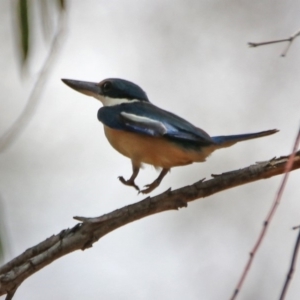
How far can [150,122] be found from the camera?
265 centimetres

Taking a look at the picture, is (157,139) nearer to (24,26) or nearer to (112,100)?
(112,100)

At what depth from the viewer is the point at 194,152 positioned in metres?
2.55

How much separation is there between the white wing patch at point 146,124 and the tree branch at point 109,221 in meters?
0.48

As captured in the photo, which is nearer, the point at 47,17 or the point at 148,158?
the point at 47,17

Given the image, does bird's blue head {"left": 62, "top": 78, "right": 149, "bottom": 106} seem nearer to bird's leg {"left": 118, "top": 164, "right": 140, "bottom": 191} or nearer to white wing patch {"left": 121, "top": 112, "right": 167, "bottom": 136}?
white wing patch {"left": 121, "top": 112, "right": 167, "bottom": 136}

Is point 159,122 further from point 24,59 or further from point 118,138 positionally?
point 24,59

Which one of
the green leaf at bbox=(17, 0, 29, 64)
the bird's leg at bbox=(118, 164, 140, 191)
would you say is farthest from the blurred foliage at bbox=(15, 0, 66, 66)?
the bird's leg at bbox=(118, 164, 140, 191)

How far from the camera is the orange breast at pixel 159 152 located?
254 centimetres

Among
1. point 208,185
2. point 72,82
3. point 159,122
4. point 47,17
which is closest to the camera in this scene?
point 47,17

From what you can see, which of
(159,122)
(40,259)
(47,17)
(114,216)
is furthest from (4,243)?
(159,122)

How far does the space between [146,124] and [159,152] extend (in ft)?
0.43

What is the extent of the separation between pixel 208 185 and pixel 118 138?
0.66 meters

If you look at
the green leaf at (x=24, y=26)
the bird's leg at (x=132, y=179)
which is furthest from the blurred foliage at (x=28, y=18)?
the bird's leg at (x=132, y=179)

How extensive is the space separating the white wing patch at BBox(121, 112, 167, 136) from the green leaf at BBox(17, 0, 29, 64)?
27.5 inches
